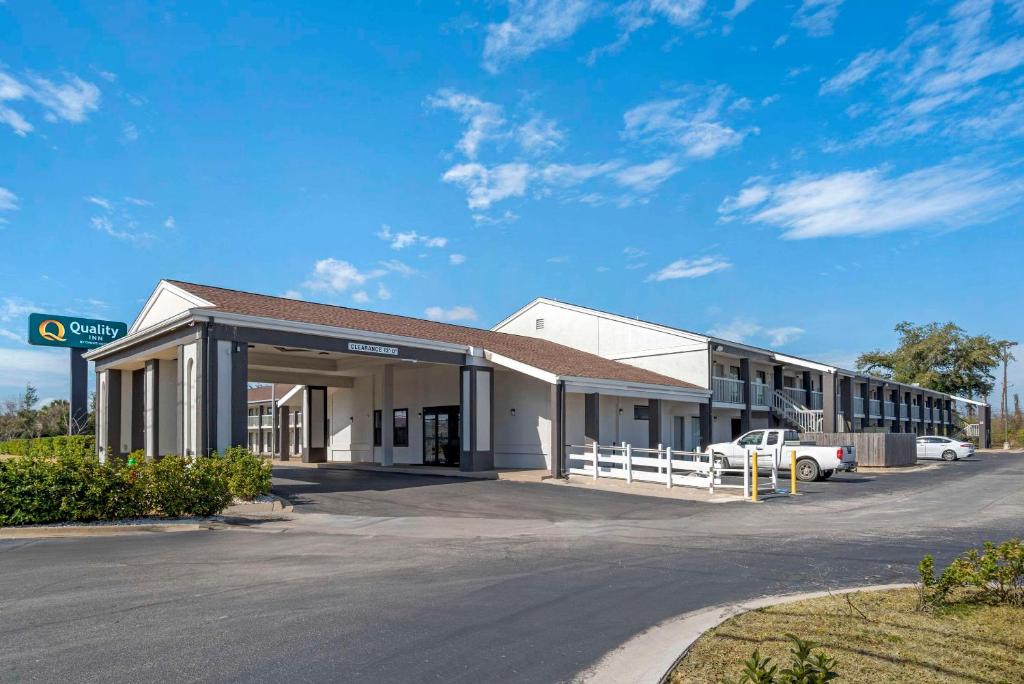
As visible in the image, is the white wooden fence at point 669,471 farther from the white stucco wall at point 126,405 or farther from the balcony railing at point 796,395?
the balcony railing at point 796,395

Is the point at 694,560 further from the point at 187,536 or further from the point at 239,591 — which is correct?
the point at 187,536

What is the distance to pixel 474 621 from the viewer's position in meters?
7.29

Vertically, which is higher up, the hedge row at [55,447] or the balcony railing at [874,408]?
the balcony railing at [874,408]

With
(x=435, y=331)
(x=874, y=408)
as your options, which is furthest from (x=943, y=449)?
(x=435, y=331)

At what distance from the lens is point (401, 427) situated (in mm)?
32375

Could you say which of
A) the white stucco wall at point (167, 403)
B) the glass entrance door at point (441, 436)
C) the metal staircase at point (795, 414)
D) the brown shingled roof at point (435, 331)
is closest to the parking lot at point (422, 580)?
the brown shingled roof at point (435, 331)

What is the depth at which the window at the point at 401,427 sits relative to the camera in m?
32.1

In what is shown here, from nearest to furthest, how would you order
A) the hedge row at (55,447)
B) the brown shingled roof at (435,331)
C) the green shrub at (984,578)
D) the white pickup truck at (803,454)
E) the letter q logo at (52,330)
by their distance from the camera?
1. the green shrub at (984,578)
2. the brown shingled roof at (435,331)
3. the white pickup truck at (803,454)
4. the hedge row at (55,447)
5. the letter q logo at (52,330)

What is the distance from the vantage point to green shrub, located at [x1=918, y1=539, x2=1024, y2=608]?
24.1 ft

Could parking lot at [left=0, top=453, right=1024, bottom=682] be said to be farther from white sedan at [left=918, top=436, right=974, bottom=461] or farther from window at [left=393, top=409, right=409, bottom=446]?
white sedan at [left=918, top=436, right=974, bottom=461]

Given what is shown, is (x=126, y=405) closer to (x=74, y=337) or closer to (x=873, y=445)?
(x=74, y=337)

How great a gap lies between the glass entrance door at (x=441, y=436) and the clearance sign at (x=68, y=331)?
1902 cm

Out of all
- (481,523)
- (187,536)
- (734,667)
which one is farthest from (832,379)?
(734,667)

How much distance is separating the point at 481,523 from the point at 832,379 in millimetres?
31596
